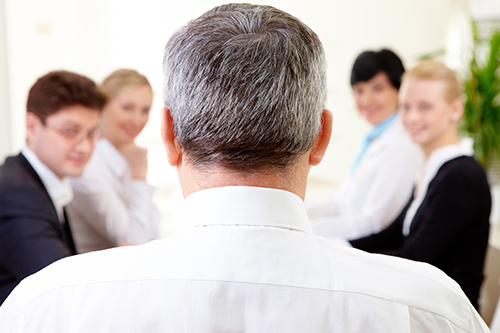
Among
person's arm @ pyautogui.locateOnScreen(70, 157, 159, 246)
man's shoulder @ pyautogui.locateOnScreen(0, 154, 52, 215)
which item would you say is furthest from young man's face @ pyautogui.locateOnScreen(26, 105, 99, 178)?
person's arm @ pyautogui.locateOnScreen(70, 157, 159, 246)

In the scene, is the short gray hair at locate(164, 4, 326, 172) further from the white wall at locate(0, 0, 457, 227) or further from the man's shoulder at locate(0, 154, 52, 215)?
the white wall at locate(0, 0, 457, 227)

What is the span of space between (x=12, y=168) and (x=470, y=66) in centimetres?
395

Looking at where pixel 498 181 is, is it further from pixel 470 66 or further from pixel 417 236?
pixel 417 236

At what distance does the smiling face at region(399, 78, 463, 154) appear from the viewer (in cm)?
183

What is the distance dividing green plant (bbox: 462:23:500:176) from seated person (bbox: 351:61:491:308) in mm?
2577

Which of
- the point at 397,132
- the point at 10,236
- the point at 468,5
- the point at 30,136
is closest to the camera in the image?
the point at 10,236

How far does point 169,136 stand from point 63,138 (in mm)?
1050

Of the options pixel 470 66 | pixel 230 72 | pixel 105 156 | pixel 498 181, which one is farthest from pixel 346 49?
pixel 230 72

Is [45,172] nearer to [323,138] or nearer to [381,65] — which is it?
[323,138]

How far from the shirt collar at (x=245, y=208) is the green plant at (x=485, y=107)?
403 cm

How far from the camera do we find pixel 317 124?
689 mm

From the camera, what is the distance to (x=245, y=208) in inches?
24.5

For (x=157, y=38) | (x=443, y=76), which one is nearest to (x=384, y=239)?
(x=443, y=76)

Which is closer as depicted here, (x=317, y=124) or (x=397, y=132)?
(x=317, y=124)
